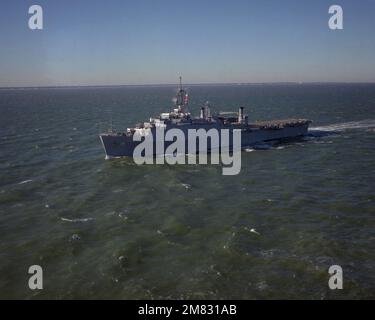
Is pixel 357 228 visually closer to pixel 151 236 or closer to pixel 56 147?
pixel 151 236

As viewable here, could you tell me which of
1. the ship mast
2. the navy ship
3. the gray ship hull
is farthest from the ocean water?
the ship mast

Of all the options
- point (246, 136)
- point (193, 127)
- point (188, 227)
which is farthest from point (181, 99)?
point (188, 227)

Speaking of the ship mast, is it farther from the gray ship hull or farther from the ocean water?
the ocean water

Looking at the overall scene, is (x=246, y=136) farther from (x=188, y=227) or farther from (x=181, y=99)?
(x=188, y=227)

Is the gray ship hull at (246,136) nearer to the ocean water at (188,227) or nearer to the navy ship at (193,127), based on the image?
the navy ship at (193,127)

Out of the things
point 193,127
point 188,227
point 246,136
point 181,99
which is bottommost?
point 188,227

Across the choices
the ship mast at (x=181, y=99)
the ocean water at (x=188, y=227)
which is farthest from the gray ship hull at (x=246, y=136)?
the ship mast at (x=181, y=99)
